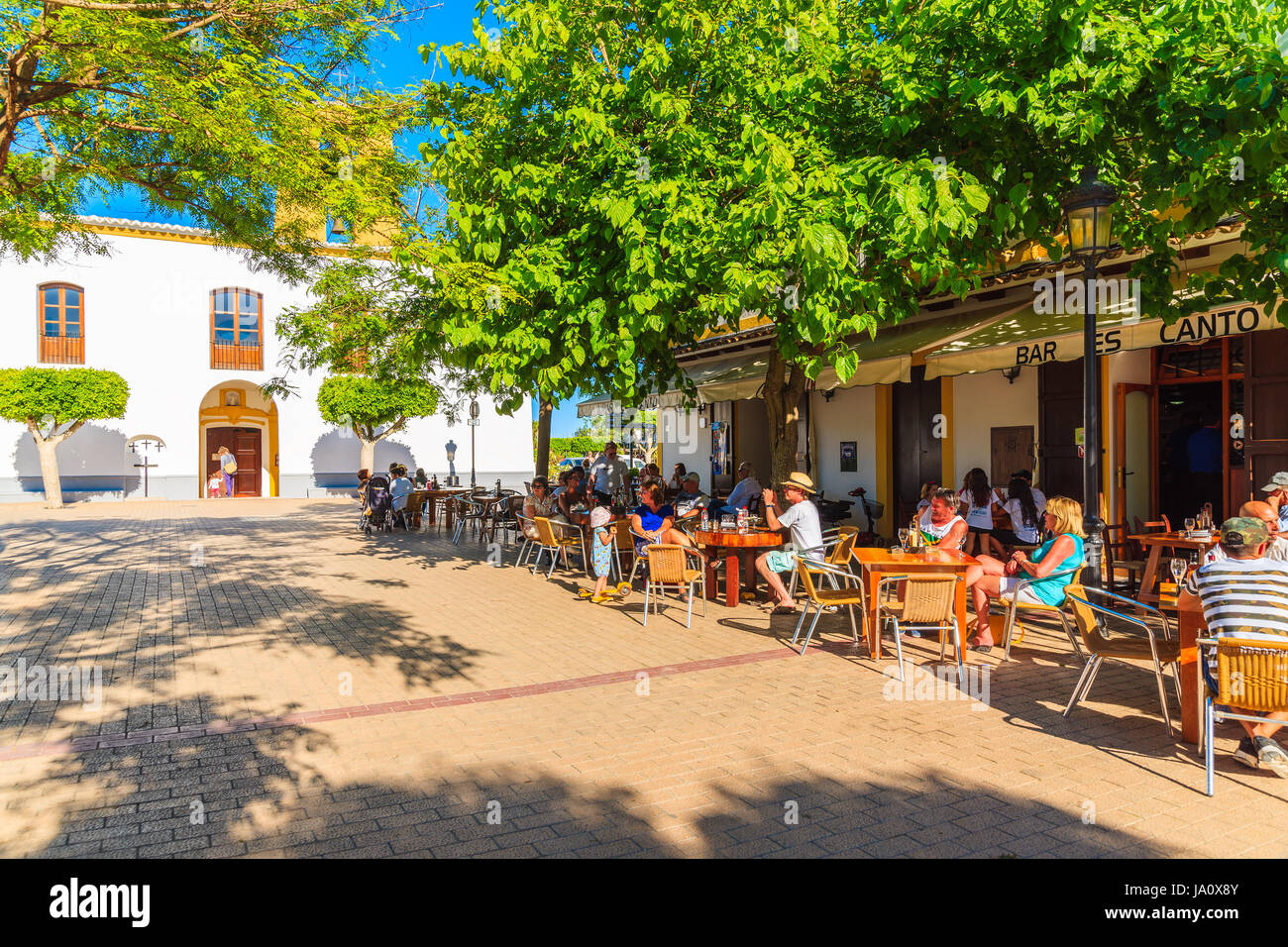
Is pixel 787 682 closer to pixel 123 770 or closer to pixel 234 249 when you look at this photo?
pixel 123 770

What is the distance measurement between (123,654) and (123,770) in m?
2.95

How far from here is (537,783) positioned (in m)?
4.21

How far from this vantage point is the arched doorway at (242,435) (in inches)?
1218

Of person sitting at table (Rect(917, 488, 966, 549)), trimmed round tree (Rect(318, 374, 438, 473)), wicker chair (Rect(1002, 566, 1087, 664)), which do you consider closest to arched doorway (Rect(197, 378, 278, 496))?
trimmed round tree (Rect(318, 374, 438, 473))

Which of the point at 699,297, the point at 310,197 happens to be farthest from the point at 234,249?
the point at 699,297

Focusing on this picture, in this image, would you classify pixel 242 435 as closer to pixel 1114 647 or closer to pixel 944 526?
pixel 944 526

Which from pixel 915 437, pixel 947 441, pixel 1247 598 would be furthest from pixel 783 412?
pixel 1247 598

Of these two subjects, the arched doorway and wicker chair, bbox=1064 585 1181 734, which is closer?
wicker chair, bbox=1064 585 1181 734

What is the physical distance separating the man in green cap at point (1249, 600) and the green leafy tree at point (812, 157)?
5.87 feet

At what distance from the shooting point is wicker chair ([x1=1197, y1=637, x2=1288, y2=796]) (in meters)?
3.88

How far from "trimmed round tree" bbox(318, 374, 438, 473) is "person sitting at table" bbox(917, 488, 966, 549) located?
21678 mm

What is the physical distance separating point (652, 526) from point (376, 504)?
33.0 ft

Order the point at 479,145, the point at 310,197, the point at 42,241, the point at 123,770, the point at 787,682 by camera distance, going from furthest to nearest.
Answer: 1. the point at 42,241
2. the point at 479,145
3. the point at 310,197
4. the point at 787,682
5. the point at 123,770
